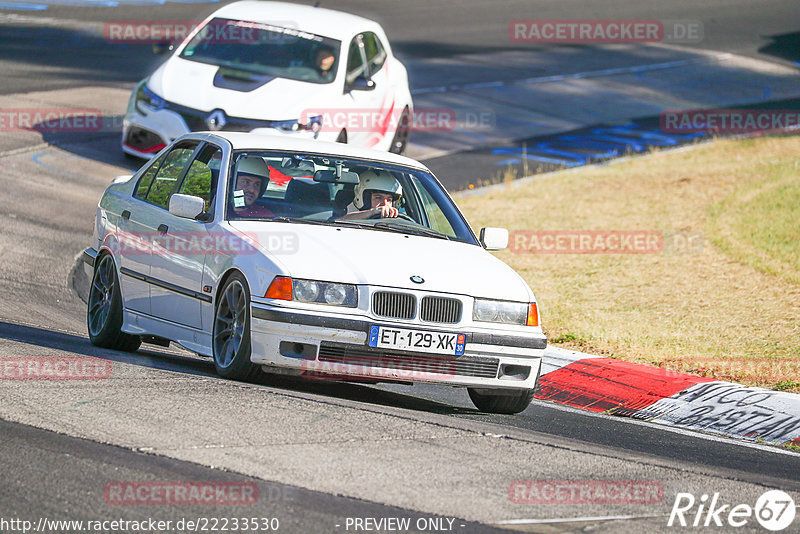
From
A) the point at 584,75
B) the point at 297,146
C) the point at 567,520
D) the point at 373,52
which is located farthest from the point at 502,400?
the point at 584,75

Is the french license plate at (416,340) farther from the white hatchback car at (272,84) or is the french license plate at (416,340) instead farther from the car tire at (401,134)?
the car tire at (401,134)

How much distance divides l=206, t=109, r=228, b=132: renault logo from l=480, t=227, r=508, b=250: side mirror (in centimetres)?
687

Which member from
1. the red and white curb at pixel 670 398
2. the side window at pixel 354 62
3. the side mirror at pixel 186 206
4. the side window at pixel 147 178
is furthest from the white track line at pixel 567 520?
the side window at pixel 354 62

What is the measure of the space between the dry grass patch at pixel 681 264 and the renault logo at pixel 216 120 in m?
3.28

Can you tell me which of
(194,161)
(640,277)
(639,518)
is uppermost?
(194,161)

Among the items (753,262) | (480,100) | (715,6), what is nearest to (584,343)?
(753,262)

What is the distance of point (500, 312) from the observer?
7742 mm

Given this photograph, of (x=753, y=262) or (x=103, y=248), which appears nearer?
(x=103, y=248)

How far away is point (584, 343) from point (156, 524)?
6.12m

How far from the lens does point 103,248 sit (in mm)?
9492

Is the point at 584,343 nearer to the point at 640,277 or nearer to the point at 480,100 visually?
the point at 640,277

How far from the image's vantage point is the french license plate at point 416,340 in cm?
741

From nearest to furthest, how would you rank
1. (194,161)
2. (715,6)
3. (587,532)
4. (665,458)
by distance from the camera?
(587,532) < (665,458) < (194,161) < (715,6)

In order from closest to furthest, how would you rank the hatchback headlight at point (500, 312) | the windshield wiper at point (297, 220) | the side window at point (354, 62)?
the hatchback headlight at point (500, 312) < the windshield wiper at point (297, 220) < the side window at point (354, 62)
